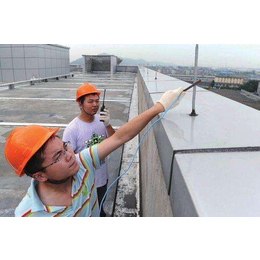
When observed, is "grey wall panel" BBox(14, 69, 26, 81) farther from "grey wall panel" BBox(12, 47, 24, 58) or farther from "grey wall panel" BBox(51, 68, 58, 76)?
"grey wall panel" BBox(51, 68, 58, 76)

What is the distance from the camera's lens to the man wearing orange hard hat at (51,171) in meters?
1.37

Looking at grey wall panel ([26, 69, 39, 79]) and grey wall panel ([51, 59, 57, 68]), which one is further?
grey wall panel ([51, 59, 57, 68])

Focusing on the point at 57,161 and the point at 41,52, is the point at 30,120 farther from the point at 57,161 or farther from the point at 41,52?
the point at 41,52

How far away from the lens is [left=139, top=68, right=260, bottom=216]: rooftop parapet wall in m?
0.90

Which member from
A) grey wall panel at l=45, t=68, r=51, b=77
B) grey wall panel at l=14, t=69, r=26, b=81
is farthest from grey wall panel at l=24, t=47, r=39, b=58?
grey wall panel at l=45, t=68, r=51, b=77

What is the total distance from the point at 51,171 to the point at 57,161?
0.07 metres

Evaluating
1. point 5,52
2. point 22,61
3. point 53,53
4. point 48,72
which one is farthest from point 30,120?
point 53,53

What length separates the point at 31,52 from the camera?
22.1 metres

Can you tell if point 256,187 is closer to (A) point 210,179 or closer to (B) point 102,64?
(A) point 210,179

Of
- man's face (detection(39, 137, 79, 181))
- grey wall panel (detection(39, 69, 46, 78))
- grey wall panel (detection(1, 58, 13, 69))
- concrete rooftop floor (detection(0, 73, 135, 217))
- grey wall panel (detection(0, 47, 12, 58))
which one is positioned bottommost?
concrete rooftop floor (detection(0, 73, 135, 217))

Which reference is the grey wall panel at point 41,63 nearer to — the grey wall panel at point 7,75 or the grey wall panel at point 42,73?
the grey wall panel at point 42,73

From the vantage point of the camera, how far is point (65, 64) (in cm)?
2817

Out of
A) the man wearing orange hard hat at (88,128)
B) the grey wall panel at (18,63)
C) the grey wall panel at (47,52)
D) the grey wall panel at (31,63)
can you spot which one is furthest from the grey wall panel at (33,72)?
the man wearing orange hard hat at (88,128)

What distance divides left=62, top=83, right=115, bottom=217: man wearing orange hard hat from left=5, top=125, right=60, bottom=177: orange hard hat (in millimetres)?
1134
